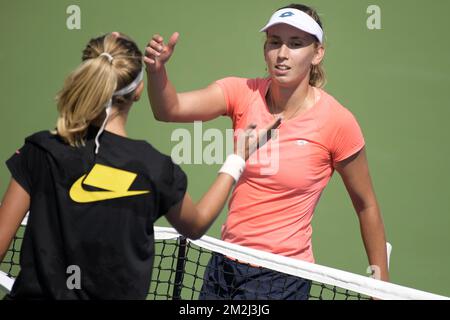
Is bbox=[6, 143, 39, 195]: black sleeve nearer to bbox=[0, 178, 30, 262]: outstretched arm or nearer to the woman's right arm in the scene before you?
bbox=[0, 178, 30, 262]: outstretched arm

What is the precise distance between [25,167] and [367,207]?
1.38m

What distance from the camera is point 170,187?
2.07m

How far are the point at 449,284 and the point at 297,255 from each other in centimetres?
210

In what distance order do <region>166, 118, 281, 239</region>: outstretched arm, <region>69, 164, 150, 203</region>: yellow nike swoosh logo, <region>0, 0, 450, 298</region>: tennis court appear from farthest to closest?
<region>0, 0, 450, 298</region>: tennis court, <region>166, 118, 281, 239</region>: outstretched arm, <region>69, 164, 150, 203</region>: yellow nike swoosh logo

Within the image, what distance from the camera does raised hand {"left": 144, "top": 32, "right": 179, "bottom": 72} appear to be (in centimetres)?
264

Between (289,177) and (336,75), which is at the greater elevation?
(336,75)

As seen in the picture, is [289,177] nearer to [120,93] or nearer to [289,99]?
[289,99]

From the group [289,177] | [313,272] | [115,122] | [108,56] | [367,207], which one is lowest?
[313,272]

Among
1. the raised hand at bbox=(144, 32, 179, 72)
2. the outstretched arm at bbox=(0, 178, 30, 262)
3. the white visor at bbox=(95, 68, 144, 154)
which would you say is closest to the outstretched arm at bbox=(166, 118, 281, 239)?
the white visor at bbox=(95, 68, 144, 154)

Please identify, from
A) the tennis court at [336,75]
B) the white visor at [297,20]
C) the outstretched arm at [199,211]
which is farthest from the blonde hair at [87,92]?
the tennis court at [336,75]

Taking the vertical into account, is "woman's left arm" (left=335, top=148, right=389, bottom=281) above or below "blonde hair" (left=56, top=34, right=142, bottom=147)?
below

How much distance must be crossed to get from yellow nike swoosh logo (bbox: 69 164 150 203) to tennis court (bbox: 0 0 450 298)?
300cm

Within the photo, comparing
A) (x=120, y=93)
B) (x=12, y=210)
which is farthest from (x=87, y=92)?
(x=12, y=210)

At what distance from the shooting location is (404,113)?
5668mm
